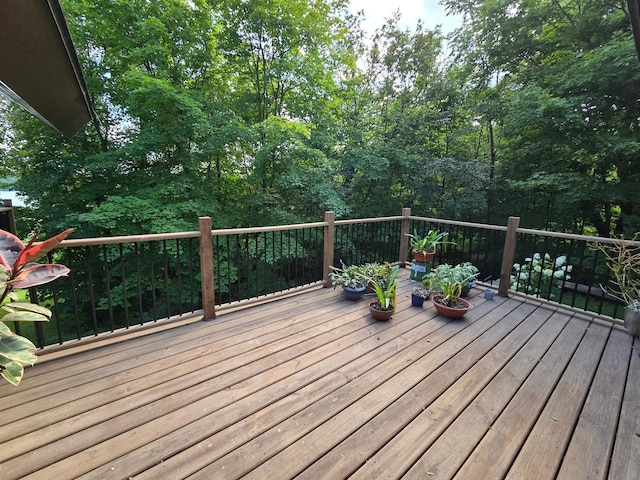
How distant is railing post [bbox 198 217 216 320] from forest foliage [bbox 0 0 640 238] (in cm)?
275

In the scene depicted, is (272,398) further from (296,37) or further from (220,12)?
(220,12)

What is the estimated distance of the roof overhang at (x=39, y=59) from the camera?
3.04ft

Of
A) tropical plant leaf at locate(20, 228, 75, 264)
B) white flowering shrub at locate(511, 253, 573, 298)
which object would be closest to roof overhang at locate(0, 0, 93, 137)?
tropical plant leaf at locate(20, 228, 75, 264)

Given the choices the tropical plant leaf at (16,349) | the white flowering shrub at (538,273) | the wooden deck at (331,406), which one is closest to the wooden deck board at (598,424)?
the wooden deck at (331,406)

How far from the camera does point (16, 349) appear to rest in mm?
1252

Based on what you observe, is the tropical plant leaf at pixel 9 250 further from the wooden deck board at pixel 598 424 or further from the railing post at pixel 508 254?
the railing post at pixel 508 254

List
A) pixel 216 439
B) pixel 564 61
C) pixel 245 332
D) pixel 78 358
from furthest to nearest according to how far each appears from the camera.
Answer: pixel 564 61 → pixel 245 332 → pixel 78 358 → pixel 216 439

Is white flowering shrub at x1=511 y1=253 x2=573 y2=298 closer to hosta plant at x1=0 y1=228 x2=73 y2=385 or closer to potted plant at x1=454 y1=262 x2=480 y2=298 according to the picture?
potted plant at x1=454 y1=262 x2=480 y2=298

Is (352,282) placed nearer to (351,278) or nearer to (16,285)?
(351,278)

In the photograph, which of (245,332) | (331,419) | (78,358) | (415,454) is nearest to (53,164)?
(78,358)

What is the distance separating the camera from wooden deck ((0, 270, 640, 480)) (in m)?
1.24

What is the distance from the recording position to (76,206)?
546cm

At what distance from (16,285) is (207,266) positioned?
1.25 m

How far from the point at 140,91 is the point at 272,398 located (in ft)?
16.6
